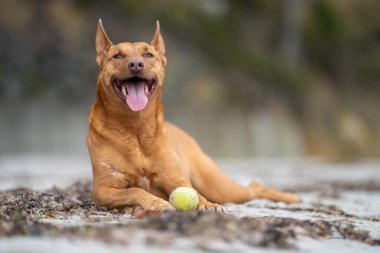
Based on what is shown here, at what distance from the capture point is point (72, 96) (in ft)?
69.8

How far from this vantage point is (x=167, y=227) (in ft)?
13.9

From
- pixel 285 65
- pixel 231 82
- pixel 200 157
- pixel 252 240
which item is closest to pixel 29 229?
pixel 252 240

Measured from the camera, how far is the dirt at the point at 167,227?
13.3 feet

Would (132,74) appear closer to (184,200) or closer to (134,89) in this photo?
(134,89)

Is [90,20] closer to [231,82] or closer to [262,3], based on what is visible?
[231,82]

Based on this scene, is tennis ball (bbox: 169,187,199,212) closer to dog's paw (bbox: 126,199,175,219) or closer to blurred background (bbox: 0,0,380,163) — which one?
dog's paw (bbox: 126,199,175,219)

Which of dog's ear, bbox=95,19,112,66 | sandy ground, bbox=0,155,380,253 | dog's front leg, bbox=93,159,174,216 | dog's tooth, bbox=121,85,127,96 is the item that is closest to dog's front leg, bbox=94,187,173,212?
dog's front leg, bbox=93,159,174,216

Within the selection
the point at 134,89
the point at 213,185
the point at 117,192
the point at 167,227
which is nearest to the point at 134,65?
the point at 134,89

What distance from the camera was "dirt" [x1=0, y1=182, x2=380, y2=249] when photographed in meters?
4.04

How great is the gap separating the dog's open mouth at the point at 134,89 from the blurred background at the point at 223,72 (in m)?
14.1

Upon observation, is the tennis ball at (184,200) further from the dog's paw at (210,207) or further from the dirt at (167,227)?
the dirt at (167,227)

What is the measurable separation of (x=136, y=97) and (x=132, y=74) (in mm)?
230

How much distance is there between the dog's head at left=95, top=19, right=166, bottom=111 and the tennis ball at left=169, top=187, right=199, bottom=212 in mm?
856

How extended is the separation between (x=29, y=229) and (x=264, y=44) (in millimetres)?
25685
